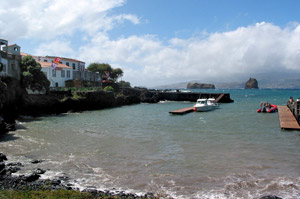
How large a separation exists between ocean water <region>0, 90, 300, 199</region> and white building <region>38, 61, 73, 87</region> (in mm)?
35329

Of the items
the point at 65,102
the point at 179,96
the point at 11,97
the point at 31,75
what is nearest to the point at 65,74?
the point at 65,102

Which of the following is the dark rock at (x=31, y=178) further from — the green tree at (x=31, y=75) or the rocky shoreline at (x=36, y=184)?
the green tree at (x=31, y=75)

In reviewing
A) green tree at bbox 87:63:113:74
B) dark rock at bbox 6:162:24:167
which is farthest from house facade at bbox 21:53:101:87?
dark rock at bbox 6:162:24:167

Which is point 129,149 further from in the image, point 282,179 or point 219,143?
point 282,179

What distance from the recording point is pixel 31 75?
45031 mm

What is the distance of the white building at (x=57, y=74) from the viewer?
58709 millimetres

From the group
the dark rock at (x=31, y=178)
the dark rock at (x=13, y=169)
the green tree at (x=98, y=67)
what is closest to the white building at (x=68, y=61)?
the green tree at (x=98, y=67)

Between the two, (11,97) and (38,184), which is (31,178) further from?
(11,97)

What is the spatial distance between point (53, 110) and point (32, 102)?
3.87 m

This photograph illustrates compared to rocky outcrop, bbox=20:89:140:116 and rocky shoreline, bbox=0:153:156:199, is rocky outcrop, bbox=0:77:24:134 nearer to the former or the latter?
rocky outcrop, bbox=20:89:140:116

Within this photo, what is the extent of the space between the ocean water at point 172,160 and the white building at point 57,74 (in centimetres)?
3533

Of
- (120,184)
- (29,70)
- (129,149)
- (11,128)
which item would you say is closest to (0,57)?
(29,70)

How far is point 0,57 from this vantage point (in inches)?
1537

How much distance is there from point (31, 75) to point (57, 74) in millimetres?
16704
